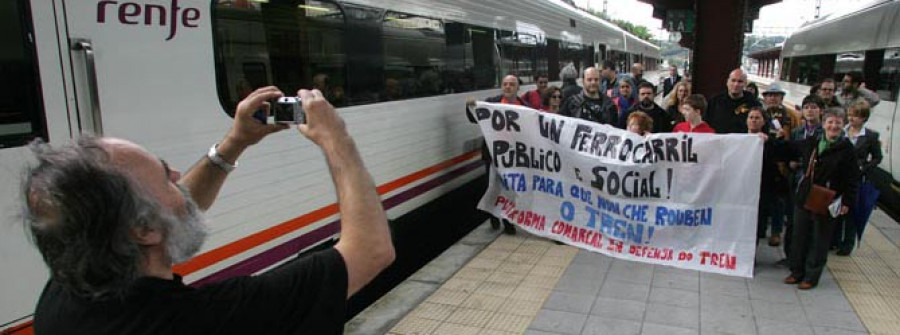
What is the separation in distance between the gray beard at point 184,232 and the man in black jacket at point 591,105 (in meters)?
5.39

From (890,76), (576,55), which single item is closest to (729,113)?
(890,76)

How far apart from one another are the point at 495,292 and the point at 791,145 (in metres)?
2.66

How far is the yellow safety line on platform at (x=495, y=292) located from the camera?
421 cm

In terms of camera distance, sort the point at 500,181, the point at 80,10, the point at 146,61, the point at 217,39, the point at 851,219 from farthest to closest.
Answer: the point at 500,181
the point at 851,219
the point at 217,39
the point at 146,61
the point at 80,10

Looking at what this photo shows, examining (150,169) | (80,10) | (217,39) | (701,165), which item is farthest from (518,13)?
(150,169)

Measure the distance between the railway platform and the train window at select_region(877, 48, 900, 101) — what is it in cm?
397

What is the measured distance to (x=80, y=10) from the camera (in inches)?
111

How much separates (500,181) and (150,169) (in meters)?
5.22

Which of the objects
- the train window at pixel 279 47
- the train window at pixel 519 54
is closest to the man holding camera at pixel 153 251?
the train window at pixel 279 47

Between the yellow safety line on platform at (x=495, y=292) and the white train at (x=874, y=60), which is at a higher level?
the white train at (x=874, y=60)

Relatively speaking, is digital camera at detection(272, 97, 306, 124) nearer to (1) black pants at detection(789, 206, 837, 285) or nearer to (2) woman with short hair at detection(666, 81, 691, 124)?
(1) black pants at detection(789, 206, 837, 285)

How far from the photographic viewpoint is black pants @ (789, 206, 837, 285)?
15.4 ft

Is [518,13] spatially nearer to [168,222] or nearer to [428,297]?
[428,297]

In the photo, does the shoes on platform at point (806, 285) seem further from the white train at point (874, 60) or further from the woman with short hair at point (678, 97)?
the woman with short hair at point (678, 97)
